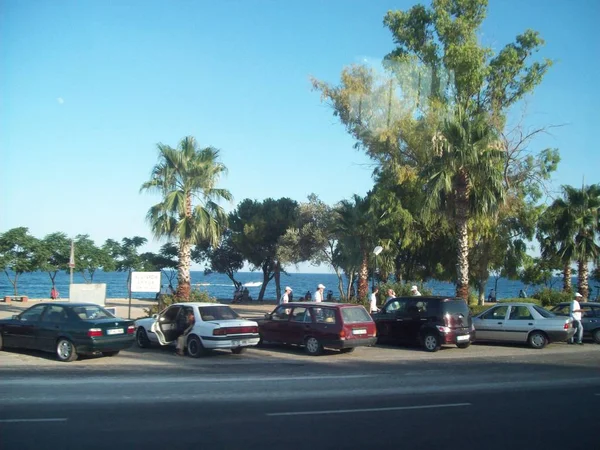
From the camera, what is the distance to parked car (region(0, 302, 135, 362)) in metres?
14.4

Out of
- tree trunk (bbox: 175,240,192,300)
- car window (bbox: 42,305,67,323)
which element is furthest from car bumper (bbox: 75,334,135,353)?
tree trunk (bbox: 175,240,192,300)

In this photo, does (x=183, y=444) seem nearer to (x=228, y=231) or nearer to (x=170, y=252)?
(x=228, y=231)

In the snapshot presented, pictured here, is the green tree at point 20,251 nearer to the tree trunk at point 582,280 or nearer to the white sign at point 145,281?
the white sign at point 145,281

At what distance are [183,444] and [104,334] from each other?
821 cm

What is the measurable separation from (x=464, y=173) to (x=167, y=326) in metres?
15.6

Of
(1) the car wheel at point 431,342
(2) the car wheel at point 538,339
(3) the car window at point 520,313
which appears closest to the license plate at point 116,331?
(1) the car wheel at point 431,342

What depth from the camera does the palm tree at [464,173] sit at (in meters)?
25.5

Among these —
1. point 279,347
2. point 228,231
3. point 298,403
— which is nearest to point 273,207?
point 228,231

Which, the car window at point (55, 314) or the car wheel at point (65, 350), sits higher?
the car window at point (55, 314)

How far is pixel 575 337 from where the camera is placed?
2044 centimetres

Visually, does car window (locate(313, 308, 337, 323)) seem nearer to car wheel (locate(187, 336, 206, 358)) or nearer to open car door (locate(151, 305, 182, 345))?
car wheel (locate(187, 336, 206, 358))

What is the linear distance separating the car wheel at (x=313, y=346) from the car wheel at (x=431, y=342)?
3.53 m

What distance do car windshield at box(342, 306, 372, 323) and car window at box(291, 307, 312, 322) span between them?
1.09m

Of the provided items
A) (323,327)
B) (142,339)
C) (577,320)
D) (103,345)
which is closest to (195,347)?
(103,345)
